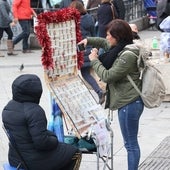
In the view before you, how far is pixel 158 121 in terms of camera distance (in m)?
8.47

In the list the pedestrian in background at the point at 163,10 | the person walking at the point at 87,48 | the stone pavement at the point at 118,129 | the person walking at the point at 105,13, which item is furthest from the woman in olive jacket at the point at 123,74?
the person walking at the point at 105,13

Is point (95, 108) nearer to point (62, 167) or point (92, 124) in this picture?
point (92, 124)

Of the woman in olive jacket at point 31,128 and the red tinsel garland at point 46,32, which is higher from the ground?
the red tinsel garland at point 46,32

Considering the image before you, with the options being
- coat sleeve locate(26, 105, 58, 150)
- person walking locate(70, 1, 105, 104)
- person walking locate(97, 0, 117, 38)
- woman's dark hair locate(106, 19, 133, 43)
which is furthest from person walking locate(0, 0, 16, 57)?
coat sleeve locate(26, 105, 58, 150)

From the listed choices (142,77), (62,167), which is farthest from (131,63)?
(62,167)

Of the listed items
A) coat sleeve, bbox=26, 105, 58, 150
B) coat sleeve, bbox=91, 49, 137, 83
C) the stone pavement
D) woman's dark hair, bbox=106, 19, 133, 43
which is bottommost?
the stone pavement

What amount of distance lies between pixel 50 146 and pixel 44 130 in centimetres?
A: 18

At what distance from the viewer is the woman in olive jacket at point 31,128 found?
183 inches

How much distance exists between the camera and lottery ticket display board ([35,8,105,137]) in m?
5.16

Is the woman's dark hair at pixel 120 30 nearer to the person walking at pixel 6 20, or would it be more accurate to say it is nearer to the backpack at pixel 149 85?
the backpack at pixel 149 85

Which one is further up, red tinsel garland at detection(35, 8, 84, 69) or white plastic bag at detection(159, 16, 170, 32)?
red tinsel garland at detection(35, 8, 84, 69)

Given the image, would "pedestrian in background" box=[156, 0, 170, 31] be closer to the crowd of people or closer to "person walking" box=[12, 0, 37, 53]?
"person walking" box=[12, 0, 37, 53]

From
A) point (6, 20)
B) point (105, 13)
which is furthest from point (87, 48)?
point (6, 20)

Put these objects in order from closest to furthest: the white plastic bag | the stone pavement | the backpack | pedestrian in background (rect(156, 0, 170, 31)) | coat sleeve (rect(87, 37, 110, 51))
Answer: the backpack
coat sleeve (rect(87, 37, 110, 51))
the stone pavement
the white plastic bag
pedestrian in background (rect(156, 0, 170, 31))
